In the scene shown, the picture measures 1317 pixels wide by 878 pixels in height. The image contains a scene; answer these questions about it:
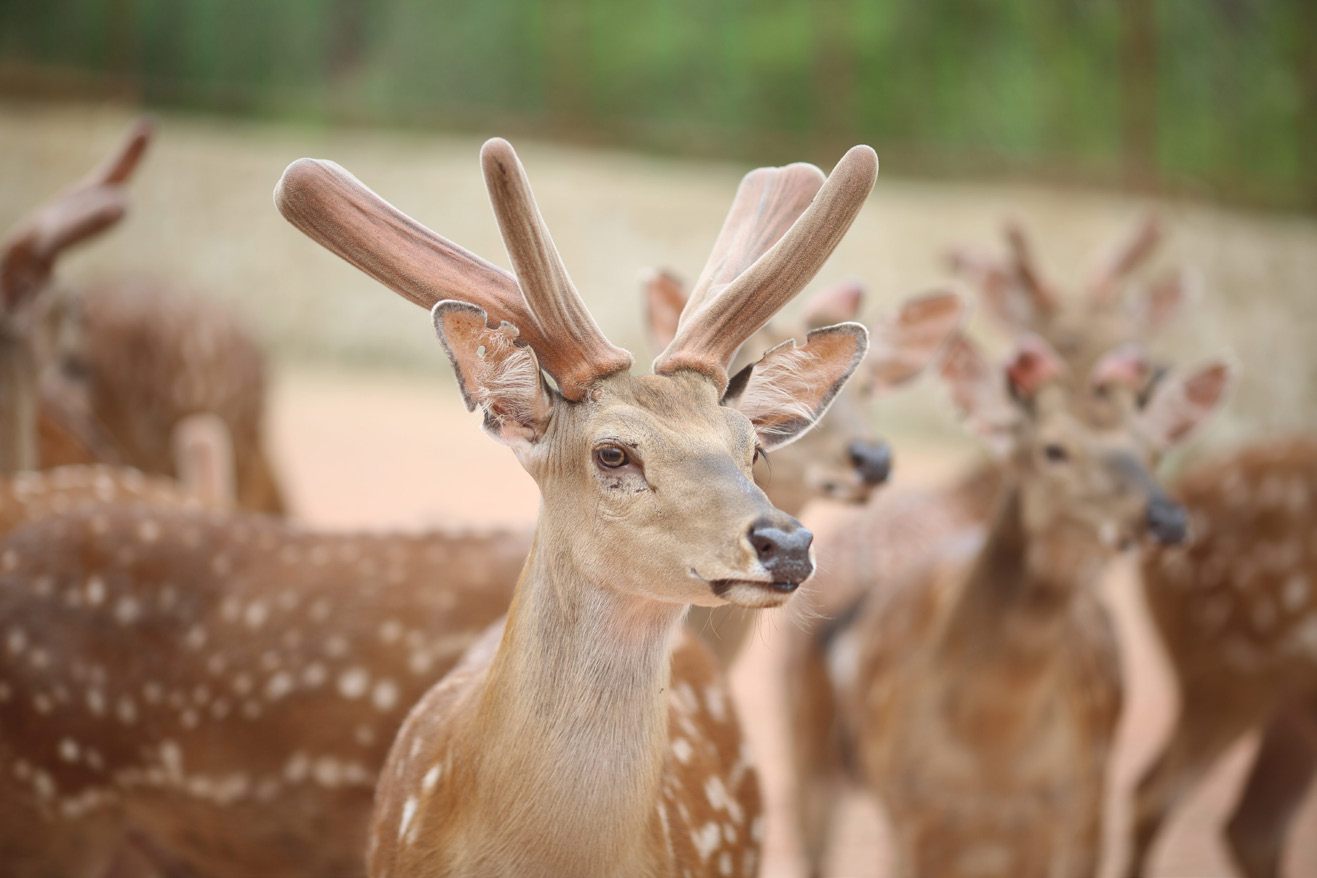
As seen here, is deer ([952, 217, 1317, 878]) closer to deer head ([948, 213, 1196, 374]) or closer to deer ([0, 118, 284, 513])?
deer head ([948, 213, 1196, 374])

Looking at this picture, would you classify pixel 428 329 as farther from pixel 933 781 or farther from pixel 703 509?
pixel 703 509

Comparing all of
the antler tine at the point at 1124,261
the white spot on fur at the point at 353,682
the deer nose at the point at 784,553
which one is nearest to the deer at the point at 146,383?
the white spot on fur at the point at 353,682

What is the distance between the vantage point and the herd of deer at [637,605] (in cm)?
209

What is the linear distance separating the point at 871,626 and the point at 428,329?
10.2 meters

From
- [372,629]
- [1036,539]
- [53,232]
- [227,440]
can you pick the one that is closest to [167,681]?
[372,629]

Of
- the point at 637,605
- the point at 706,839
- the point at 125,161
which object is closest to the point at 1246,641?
the point at 706,839

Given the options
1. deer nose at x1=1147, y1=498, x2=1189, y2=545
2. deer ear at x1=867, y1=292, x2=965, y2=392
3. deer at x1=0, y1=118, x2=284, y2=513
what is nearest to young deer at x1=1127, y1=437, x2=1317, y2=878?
deer nose at x1=1147, y1=498, x2=1189, y2=545

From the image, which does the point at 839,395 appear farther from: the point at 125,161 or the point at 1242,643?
the point at 125,161

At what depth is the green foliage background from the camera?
39.3 feet

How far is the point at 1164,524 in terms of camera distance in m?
3.37

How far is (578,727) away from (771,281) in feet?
2.46

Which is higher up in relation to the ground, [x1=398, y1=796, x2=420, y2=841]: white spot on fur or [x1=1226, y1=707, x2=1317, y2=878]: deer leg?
[x1=398, y1=796, x2=420, y2=841]: white spot on fur

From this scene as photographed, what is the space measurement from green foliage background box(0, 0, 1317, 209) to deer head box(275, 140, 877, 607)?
430 inches

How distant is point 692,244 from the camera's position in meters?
13.5
